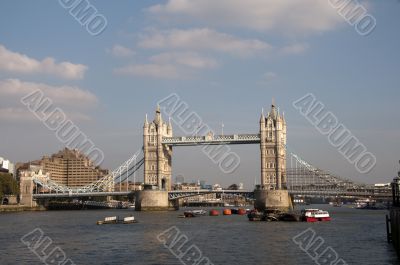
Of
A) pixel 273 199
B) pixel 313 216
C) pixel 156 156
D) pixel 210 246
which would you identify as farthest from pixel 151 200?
pixel 210 246

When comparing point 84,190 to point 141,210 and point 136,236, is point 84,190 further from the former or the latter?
point 136,236

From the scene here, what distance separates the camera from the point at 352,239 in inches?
1688

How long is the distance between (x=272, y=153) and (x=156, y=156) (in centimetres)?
2192

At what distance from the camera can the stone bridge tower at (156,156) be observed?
108 metres

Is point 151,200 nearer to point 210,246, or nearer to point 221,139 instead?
point 221,139

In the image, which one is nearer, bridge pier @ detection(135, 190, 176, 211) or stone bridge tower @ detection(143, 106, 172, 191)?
bridge pier @ detection(135, 190, 176, 211)

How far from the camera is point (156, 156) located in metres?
109

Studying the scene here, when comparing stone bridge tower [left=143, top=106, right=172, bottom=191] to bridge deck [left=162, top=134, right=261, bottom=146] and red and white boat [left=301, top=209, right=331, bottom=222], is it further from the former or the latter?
red and white boat [left=301, top=209, right=331, bottom=222]

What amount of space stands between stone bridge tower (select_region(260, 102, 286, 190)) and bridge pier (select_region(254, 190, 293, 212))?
791cm

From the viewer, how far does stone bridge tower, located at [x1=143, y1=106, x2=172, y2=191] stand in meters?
108

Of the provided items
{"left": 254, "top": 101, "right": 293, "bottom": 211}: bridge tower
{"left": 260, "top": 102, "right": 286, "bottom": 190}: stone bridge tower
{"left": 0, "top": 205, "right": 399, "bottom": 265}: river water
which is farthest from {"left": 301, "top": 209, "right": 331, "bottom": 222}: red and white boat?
{"left": 260, "top": 102, "right": 286, "bottom": 190}: stone bridge tower

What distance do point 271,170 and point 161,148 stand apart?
69.5ft

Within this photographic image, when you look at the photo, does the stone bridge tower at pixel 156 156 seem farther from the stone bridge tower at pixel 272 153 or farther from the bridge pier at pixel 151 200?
the stone bridge tower at pixel 272 153

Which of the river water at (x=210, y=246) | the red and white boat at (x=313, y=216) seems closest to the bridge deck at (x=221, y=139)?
the red and white boat at (x=313, y=216)
